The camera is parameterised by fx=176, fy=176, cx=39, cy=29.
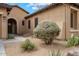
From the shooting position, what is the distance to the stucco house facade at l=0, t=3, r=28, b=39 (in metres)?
2.65

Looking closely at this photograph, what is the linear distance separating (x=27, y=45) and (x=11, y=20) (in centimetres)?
47

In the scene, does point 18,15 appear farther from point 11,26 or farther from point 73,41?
point 73,41

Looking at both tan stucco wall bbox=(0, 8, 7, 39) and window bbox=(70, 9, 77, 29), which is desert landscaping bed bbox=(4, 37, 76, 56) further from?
window bbox=(70, 9, 77, 29)

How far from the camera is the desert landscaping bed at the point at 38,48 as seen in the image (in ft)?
8.50

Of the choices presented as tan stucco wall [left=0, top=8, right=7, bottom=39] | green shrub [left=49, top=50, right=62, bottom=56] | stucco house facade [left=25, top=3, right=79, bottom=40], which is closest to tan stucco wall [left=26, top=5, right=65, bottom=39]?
stucco house facade [left=25, top=3, right=79, bottom=40]

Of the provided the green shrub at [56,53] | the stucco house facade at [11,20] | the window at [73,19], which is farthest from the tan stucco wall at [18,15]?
the window at [73,19]

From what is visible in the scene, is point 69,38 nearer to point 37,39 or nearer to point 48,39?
point 48,39

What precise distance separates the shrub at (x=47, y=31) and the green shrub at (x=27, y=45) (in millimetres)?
153

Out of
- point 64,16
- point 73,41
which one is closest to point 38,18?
point 64,16

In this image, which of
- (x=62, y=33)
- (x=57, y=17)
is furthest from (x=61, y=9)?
(x=62, y=33)

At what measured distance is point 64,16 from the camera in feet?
8.58

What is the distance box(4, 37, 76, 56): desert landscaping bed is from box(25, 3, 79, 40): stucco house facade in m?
0.12

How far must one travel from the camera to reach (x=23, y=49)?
2584 mm

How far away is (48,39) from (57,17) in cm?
36
